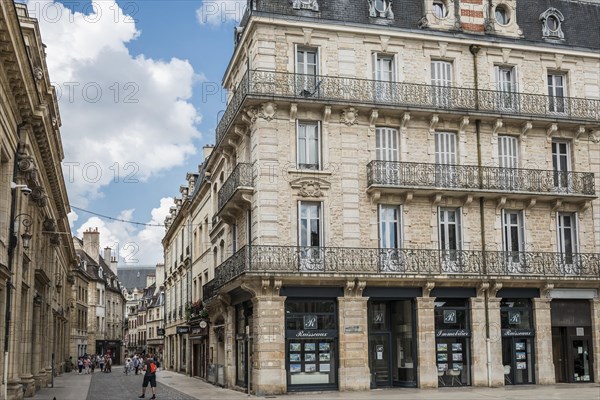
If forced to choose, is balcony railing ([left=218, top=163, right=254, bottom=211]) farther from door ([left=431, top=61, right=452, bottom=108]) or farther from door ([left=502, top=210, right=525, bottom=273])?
door ([left=502, top=210, right=525, bottom=273])

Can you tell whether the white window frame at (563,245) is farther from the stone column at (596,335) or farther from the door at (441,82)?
the door at (441,82)

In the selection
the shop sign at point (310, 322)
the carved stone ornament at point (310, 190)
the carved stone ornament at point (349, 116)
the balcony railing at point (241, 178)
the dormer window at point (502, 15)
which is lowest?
the shop sign at point (310, 322)

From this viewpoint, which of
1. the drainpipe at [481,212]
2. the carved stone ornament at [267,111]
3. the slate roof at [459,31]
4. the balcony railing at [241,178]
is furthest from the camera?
the slate roof at [459,31]

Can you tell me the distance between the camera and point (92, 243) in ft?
256

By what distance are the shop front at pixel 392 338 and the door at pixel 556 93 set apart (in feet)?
28.6

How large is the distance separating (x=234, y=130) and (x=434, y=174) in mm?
7214

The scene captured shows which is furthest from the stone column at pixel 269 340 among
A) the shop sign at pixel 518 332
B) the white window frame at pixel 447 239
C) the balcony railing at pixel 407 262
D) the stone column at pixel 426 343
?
the shop sign at pixel 518 332

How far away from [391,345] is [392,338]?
1.21 ft

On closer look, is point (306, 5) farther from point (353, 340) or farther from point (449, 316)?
point (449, 316)

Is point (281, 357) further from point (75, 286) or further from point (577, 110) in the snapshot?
point (75, 286)

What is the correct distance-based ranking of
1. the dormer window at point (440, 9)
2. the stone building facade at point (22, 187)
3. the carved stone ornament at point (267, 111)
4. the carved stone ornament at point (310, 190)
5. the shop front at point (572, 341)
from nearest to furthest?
the stone building facade at point (22, 187) < the carved stone ornament at point (267, 111) < the carved stone ornament at point (310, 190) < the shop front at point (572, 341) < the dormer window at point (440, 9)

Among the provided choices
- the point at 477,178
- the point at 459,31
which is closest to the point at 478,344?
the point at 477,178

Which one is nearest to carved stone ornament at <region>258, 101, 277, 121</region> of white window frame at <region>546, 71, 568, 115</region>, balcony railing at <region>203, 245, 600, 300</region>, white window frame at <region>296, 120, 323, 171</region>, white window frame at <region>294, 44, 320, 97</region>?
white window frame at <region>296, 120, 323, 171</region>

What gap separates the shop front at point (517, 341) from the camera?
25984mm
